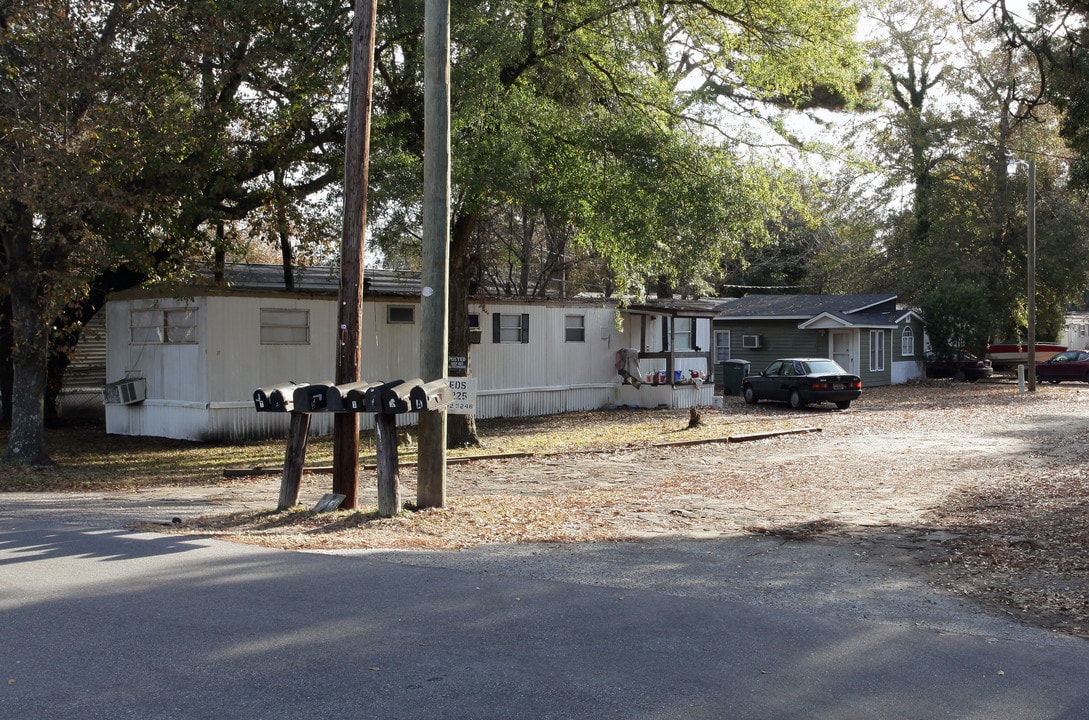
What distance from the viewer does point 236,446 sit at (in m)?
19.0

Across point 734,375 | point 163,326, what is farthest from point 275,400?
point 734,375

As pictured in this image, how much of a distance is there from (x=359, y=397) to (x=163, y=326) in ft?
38.9

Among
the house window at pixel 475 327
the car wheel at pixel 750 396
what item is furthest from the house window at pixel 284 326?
the car wheel at pixel 750 396

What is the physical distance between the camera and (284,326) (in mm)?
20391

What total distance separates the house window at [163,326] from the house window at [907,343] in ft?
102

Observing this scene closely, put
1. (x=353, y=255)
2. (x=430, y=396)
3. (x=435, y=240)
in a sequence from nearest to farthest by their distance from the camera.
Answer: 1. (x=430, y=396)
2. (x=435, y=240)
3. (x=353, y=255)

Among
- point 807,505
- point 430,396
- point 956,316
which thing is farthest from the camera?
point 956,316

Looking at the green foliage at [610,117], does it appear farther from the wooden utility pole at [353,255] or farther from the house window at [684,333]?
A: the house window at [684,333]

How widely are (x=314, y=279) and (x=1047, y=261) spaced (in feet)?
109

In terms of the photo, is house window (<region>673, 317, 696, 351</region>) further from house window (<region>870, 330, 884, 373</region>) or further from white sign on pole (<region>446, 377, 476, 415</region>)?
white sign on pole (<region>446, 377, 476, 415</region>)

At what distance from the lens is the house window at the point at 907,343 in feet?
136

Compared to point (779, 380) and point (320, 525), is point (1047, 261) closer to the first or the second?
point (779, 380)

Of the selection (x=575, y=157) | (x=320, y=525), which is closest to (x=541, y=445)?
(x=575, y=157)

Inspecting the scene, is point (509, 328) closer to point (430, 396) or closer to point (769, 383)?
point (769, 383)
